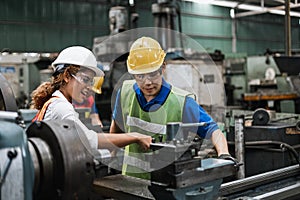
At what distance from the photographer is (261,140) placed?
2.16 m

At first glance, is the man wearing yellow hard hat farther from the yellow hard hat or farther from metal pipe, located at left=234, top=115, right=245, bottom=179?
metal pipe, located at left=234, top=115, right=245, bottom=179

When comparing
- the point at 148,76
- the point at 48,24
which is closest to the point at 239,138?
the point at 148,76

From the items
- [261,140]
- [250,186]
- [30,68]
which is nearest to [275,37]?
[30,68]

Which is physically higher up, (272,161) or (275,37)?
(275,37)

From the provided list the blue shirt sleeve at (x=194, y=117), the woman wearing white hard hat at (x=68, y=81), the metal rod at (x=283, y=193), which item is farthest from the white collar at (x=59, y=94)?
the metal rod at (x=283, y=193)

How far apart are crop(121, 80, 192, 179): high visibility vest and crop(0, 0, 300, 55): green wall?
492 centimetres

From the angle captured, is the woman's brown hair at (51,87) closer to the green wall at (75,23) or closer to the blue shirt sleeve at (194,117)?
the blue shirt sleeve at (194,117)

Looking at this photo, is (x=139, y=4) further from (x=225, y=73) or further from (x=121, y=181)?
(x=121, y=181)

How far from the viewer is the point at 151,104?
56.8 inches

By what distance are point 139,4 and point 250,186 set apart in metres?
7.40

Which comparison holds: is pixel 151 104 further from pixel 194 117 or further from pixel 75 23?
pixel 75 23

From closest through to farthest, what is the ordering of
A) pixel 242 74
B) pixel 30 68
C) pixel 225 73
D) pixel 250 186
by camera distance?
pixel 250 186 → pixel 30 68 → pixel 225 73 → pixel 242 74

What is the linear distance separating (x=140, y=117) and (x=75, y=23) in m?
6.51

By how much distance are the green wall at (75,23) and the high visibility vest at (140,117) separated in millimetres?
4920
